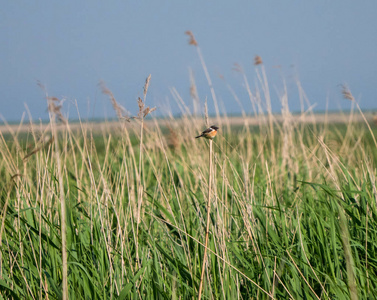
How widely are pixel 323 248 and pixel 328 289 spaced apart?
0.22m

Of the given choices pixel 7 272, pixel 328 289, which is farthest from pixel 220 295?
pixel 7 272

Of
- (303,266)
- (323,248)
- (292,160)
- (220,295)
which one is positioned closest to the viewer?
(220,295)

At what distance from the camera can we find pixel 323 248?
6.72 feet

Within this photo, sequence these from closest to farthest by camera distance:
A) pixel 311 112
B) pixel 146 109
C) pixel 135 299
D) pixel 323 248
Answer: pixel 146 109, pixel 135 299, pixel 323 248, pixel 311 112

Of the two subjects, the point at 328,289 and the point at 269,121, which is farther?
the point at 269,121

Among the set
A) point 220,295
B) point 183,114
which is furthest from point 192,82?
point 220,295

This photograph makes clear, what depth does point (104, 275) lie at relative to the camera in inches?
78.3

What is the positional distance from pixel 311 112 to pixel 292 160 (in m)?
0.71

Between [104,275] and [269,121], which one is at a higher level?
[269,121]

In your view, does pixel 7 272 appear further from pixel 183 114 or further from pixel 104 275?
pixel 183 114

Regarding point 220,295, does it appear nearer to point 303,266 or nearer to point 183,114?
point 303,266

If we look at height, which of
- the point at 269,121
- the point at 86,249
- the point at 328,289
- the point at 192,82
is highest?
the point at 192,82

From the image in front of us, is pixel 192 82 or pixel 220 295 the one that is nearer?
pixel 220 295

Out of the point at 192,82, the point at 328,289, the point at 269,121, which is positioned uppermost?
the point at 192,82
